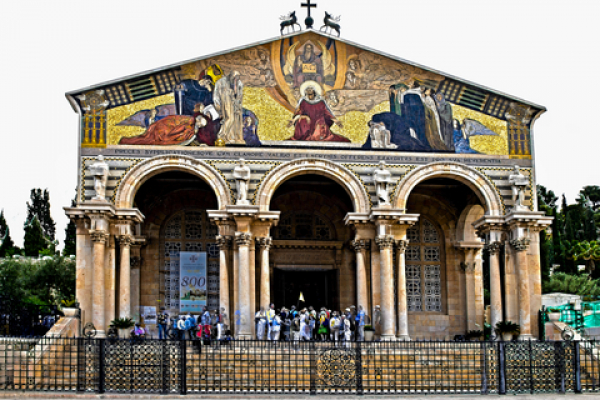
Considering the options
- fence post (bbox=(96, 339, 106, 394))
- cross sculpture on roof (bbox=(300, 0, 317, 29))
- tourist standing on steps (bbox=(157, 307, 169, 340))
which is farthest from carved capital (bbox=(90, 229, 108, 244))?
cross sculpture on roof (bbox=(300, 0, 317, 29))

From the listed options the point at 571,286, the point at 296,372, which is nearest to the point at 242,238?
the point at 296,372

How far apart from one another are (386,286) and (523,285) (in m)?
4.62

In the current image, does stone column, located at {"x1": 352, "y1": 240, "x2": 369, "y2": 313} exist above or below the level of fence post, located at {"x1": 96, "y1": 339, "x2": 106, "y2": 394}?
above

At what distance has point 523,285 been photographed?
26.5 m

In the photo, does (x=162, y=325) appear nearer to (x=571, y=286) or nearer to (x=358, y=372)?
(x=358, y=372)

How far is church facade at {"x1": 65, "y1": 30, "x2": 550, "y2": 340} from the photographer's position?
2612 centimetres

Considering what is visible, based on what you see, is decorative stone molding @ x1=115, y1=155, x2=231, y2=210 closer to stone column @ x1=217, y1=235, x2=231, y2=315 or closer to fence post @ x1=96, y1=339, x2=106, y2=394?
stone column @ x1=217, y1=235, x2=231, y2=315

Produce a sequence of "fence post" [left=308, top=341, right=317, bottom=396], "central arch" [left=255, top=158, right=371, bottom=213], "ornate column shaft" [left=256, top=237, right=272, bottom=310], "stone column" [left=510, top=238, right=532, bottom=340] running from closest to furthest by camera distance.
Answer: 1. "fence post" [left=308, top=341, right=317, bottom=396]
2. "stone column" [left=510, top=238, right=532, bottom=340]
3. "ornate column shaft" [left=256, top=237, right=272, bottom=310]
4. "central arch" [left=255, top=158, right=371, bottom=213]

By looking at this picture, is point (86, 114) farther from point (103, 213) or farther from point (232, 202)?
point (232, 202)

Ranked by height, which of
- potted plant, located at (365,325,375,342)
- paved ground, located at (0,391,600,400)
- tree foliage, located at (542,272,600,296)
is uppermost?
tree foliage, located at (542,272,600,296)

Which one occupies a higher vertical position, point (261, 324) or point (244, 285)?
point (244, 285)

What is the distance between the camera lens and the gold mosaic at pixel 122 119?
86.6ft

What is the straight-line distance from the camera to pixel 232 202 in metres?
26.5

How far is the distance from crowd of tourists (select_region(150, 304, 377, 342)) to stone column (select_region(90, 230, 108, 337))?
1903 mm
